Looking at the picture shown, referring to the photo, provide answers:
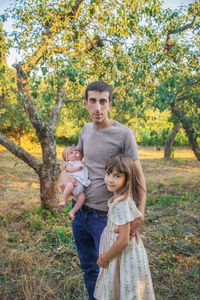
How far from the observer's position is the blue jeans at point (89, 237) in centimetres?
199

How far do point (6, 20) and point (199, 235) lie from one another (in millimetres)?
5609

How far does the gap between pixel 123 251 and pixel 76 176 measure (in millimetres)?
775

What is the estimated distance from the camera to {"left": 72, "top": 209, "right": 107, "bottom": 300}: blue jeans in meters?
1.99

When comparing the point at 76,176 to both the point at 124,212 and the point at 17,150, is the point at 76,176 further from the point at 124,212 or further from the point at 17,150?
the point at 17,150

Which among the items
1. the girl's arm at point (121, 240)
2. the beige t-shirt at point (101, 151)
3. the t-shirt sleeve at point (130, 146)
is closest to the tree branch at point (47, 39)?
the beige t-shirt at point (101, 151)

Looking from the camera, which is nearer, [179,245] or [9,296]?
[9,296]

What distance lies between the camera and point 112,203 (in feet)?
5.64

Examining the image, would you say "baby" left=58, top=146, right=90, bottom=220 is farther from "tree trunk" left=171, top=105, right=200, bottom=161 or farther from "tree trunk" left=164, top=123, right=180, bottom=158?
"tree trunk" left=164, top=123, right=180, bottom=158

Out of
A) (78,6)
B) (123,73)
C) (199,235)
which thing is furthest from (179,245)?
(78,6)

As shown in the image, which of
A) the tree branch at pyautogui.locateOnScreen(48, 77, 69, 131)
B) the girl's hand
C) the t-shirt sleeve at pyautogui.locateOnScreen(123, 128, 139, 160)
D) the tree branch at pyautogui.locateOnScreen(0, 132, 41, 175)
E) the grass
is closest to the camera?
the girl's hand

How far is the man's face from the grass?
2268 millimetres

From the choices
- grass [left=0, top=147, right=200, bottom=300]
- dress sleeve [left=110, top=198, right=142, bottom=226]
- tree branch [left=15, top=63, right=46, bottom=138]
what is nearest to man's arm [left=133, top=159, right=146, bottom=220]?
dress sleeve [left=110, top=198, right=142, bottom=226]

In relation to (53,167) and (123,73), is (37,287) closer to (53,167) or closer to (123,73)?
(53,167)

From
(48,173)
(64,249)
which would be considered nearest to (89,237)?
(64,249)
